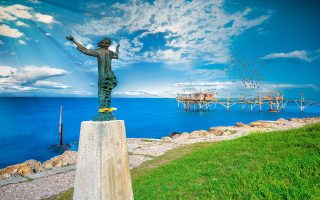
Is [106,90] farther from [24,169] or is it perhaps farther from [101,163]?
[24,169]

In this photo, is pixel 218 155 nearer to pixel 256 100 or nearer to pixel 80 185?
pixel 80 185

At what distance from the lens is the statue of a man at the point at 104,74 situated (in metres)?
3.97

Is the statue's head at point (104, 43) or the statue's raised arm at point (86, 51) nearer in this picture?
the statue's raised arm at point (86, 51)

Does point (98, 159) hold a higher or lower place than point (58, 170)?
higher

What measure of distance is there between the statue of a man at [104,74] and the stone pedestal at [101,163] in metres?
0.29

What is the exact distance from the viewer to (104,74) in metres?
4.07

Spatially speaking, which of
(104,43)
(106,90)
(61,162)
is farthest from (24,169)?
(104,43)

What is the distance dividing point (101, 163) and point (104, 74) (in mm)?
1434

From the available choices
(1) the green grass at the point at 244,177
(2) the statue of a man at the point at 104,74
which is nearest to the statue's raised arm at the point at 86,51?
(2) the statue of a man at the point at 104,74

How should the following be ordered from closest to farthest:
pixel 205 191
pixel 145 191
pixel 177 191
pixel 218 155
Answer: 1. pixel 205 191
2. pixel 177 191
3. pixel 145 191
4. pixel 218 155

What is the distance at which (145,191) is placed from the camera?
6.45 meters

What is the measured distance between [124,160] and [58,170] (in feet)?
26.1

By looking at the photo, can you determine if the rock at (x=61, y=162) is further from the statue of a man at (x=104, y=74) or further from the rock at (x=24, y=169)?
the statue of a man at (x=104, y=74)

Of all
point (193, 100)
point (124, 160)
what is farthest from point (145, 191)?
point (193, 100)
